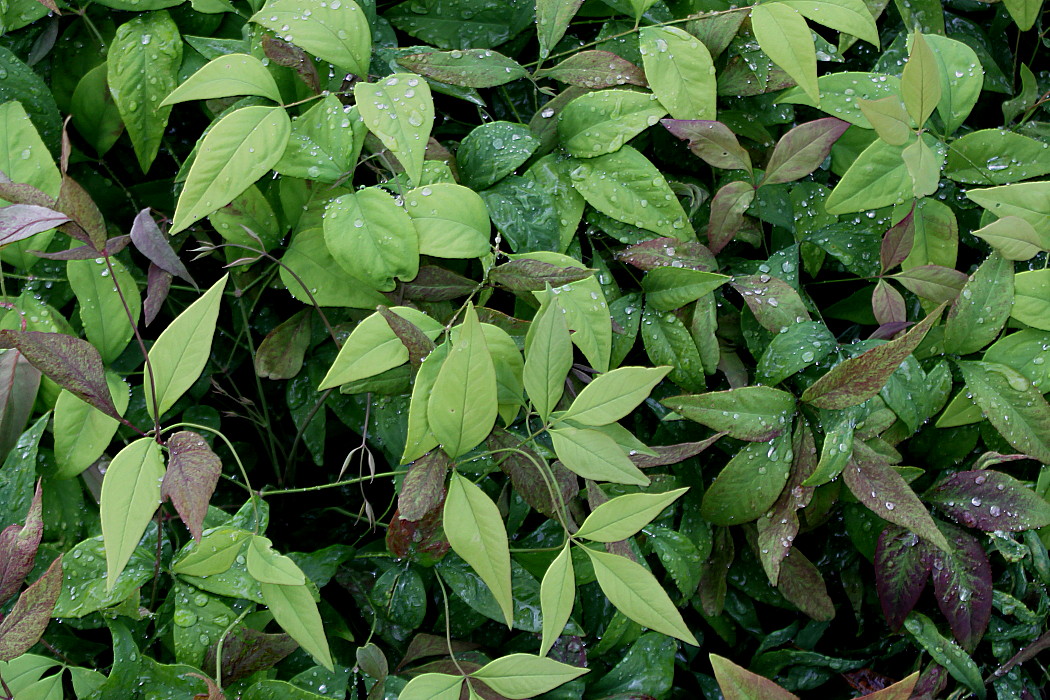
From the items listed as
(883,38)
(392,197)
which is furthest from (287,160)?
(883,38)

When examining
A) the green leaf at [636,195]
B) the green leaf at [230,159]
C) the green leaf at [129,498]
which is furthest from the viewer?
the green leaf at [636,195]

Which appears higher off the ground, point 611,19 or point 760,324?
point 611,19

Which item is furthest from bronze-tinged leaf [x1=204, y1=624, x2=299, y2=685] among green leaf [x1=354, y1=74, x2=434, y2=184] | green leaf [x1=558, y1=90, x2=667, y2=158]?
green leaf [x1=558, y1=90, x2=667, y2=158]

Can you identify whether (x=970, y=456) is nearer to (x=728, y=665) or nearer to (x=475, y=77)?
(x=728, y=665)

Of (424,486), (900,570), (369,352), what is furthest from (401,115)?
(900,570)

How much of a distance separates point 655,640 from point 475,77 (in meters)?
0.53

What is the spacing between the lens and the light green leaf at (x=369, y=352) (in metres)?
0.60

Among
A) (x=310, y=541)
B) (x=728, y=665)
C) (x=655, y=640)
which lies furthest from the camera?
(x=310, y=541)

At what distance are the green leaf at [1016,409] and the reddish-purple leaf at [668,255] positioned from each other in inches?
10.5

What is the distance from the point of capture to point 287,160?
67 cm

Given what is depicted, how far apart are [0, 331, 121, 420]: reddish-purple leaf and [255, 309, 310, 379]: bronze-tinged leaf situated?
0.15m

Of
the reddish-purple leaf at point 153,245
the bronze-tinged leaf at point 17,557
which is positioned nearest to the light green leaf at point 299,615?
the bronze-tinged leaf at point 17,557

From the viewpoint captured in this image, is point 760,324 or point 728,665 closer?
point 728,665

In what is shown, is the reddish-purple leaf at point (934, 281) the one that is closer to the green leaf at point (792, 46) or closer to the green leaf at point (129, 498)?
the green leaf at point (792, 46)
